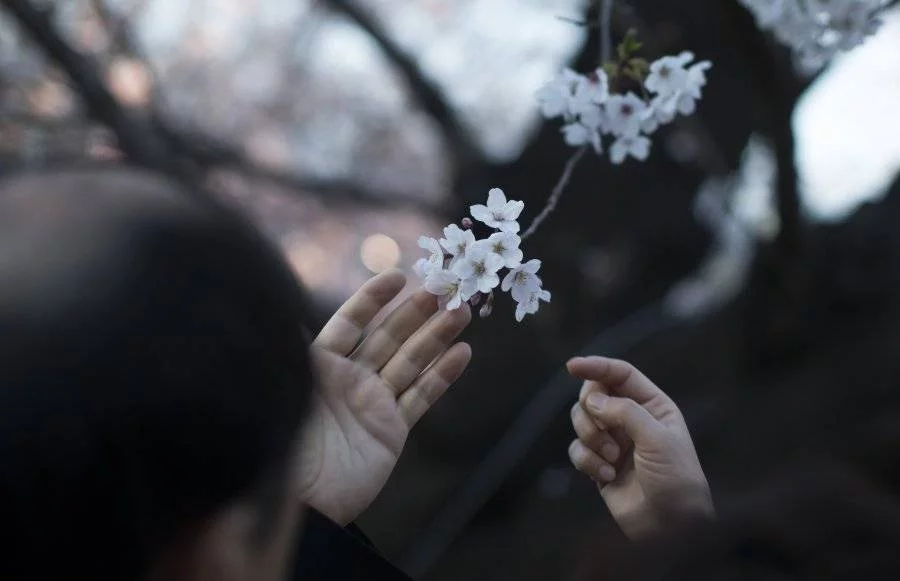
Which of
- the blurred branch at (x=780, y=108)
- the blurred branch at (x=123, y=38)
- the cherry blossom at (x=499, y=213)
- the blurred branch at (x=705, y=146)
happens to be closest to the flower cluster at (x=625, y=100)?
the cherry blossom at (x=499, y=213)

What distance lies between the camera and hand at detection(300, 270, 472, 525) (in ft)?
3.60

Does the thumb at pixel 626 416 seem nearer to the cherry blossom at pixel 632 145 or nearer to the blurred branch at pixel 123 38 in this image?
the cherry blossom at pixel 632 145

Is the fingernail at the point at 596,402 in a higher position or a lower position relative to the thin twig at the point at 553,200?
lower

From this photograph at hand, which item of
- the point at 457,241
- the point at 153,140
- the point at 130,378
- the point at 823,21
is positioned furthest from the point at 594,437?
the point at 153,140

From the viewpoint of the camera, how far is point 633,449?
1169mm

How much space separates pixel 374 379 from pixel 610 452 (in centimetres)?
33

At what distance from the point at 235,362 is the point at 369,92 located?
978 centimetres

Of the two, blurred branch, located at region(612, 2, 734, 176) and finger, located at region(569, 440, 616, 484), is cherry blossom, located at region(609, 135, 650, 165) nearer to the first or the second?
finger, located at region(569, 440, 616, 484)

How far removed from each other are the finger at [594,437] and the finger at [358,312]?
0.29 m

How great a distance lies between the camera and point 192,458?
2.04ft

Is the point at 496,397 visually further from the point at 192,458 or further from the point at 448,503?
the point at 192,458

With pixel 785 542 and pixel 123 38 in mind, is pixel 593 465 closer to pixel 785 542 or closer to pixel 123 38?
pixel 785 542

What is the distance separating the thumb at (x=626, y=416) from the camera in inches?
43.6

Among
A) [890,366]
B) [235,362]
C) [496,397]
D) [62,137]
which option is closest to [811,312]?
[890,366]
